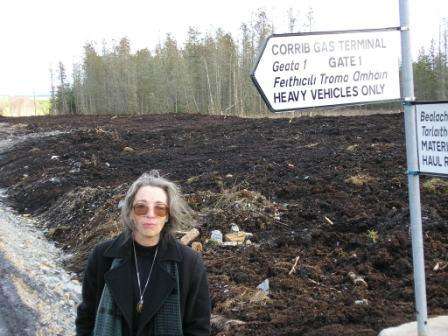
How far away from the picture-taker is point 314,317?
461 cm

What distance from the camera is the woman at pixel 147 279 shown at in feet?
8.38

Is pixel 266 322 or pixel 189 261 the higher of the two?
pixel 189 261

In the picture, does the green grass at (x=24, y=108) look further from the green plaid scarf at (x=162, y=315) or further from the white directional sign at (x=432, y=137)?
the green plaid scarf at (x=162, y=315)

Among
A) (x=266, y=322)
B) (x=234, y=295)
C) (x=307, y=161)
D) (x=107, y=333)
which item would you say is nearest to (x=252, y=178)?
(x=307, y=161)

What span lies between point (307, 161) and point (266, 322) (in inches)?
252

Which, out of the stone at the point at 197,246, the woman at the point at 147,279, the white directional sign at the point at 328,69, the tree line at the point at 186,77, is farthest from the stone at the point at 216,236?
A: the tree line at the point at 186,77

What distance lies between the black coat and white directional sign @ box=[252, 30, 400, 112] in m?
0.95

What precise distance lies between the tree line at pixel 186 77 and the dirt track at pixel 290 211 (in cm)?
2807

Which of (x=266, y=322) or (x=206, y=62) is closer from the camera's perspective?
(x=266, y=322)

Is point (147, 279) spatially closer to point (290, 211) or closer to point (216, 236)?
point (216, 236)

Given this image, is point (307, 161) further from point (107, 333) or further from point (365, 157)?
point (107, 333)

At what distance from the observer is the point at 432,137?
306 centimetres

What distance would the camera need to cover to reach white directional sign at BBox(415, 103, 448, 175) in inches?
117

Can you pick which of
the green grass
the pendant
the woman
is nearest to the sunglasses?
the woman
